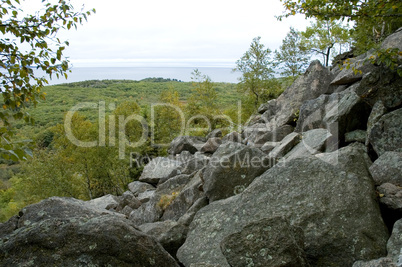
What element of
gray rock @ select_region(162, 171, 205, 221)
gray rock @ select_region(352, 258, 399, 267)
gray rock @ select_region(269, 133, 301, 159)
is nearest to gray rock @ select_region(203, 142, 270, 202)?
gray rock @ select_region(162, 171, 205, 221)

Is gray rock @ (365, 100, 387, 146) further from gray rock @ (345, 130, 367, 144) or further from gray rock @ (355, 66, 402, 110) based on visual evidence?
gray rock @ (345, 130, 367, 144)

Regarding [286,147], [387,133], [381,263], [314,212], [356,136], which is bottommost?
[314,212]

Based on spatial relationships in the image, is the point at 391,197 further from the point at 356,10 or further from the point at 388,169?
the point at 356,10

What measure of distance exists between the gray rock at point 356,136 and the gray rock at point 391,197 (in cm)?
540

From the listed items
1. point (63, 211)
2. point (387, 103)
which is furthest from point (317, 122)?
point (63, 211)

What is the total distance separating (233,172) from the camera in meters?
12.2

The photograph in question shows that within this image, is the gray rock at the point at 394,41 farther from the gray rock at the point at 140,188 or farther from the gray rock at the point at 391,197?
the gray rock at the point at 140,188

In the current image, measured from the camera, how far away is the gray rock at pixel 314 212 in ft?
23.0

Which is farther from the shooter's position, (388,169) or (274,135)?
(274,135)

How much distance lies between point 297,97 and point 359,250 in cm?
1916

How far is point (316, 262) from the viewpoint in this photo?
6.96 m

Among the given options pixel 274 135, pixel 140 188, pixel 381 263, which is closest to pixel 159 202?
pixel 274 135

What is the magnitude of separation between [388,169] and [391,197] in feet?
5.08

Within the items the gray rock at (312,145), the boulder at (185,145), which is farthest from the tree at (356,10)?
the boulder at (185,145)
